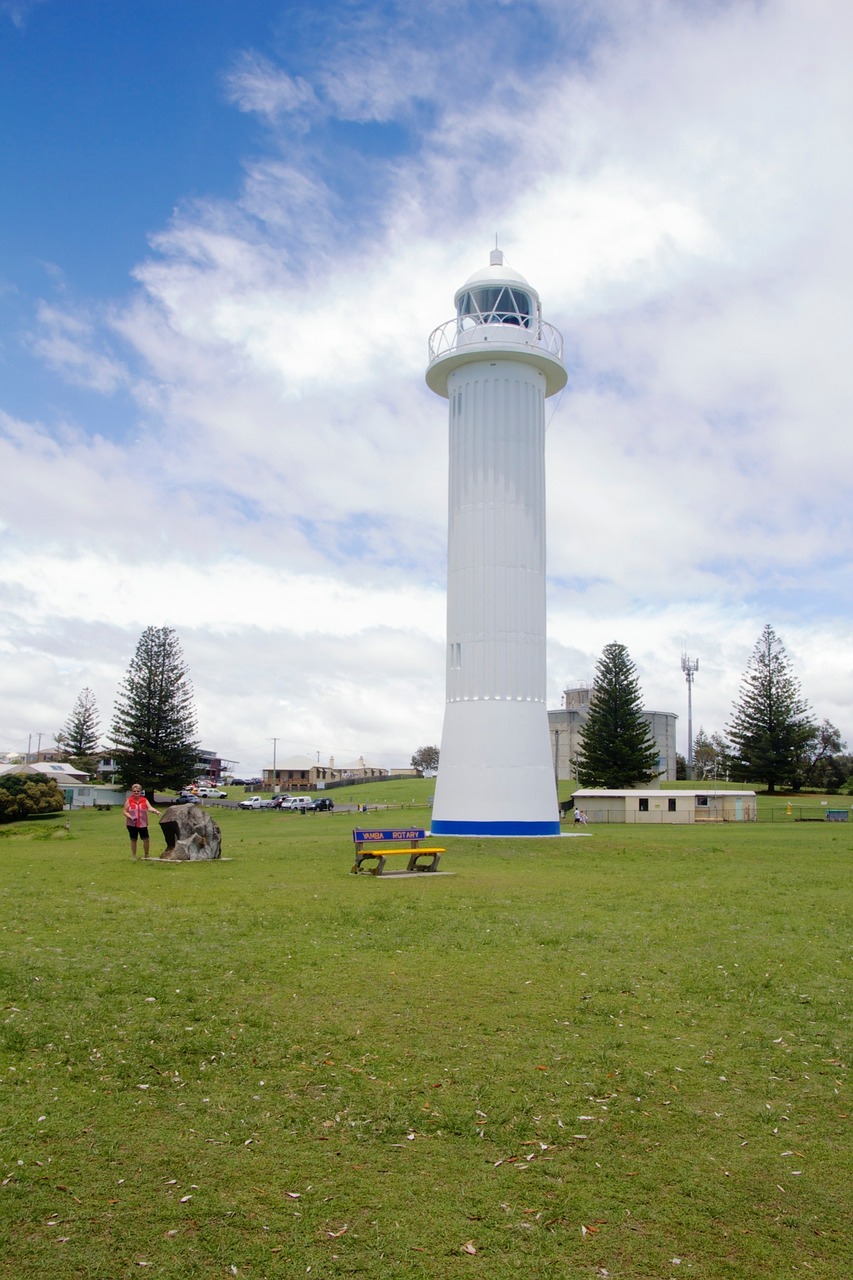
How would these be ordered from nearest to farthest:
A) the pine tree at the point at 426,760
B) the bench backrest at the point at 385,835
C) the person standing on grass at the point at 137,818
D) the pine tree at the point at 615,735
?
the bench backrest at the point at 385,835, the person standing on grass at the point at 137,818, the pine tree at the point at 615,735, the pine tree at the point at 426,760

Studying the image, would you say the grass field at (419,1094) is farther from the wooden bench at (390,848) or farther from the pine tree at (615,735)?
the pine tree at (615,735)

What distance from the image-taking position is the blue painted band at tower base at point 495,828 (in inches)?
1057

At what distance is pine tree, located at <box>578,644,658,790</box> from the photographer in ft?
217

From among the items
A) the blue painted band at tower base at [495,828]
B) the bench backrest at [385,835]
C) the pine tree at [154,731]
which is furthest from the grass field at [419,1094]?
the pine tree at [154,731]

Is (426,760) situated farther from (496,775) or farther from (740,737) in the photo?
(496,775)

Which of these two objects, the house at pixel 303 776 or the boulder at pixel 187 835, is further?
the house at pixel 303 776

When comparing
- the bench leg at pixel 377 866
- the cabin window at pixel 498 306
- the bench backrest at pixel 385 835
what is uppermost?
the cabin window at pixel 498 306

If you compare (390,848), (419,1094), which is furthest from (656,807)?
(419,1094)

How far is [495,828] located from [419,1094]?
2091 cm

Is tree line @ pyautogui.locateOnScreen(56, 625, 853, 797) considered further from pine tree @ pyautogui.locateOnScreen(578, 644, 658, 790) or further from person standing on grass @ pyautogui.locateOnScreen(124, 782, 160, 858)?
person standing on grass @ pyautogui.locateOnScreen(124, 782, 160, 858)

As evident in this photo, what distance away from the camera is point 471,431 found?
28.8 metres

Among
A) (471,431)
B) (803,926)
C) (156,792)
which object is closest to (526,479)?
(471,431)

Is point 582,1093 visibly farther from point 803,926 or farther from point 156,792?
point 156,792

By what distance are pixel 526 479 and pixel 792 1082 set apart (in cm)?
2349
